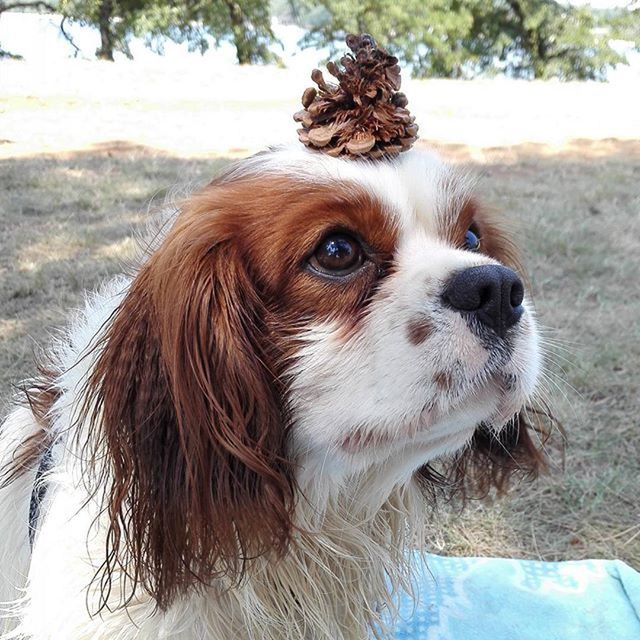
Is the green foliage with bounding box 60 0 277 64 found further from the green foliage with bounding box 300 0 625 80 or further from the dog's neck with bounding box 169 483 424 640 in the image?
the dog's neck with bounding box 169 483 424 640

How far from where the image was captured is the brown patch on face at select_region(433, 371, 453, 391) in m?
1.16

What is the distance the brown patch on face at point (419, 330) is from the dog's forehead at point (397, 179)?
0.67ft

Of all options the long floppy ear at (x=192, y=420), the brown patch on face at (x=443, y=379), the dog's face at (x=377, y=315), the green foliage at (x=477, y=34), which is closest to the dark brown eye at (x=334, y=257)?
the dog's face at (x=377, y=315)

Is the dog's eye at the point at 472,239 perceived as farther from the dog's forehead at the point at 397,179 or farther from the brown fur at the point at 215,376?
the brown fur at the point at 215,376

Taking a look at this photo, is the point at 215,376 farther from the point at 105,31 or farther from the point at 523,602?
the point at 105,31

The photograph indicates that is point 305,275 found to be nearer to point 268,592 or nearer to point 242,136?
point 268,592

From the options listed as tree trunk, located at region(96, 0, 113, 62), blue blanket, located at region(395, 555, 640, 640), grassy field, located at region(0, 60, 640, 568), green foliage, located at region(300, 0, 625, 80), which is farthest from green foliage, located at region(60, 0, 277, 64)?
Answer: blue blanket, located at region(395, 555, 640, 640)

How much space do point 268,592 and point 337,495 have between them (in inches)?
10.6

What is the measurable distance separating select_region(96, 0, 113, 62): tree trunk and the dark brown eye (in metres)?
14.8

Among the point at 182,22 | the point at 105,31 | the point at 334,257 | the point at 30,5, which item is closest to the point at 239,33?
the point at 182,22

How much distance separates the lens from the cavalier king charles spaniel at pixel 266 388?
1193 mm

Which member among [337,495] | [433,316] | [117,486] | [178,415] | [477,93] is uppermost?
[433,316]

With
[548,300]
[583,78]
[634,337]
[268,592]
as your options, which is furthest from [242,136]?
[583,78]

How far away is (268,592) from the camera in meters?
1.54
